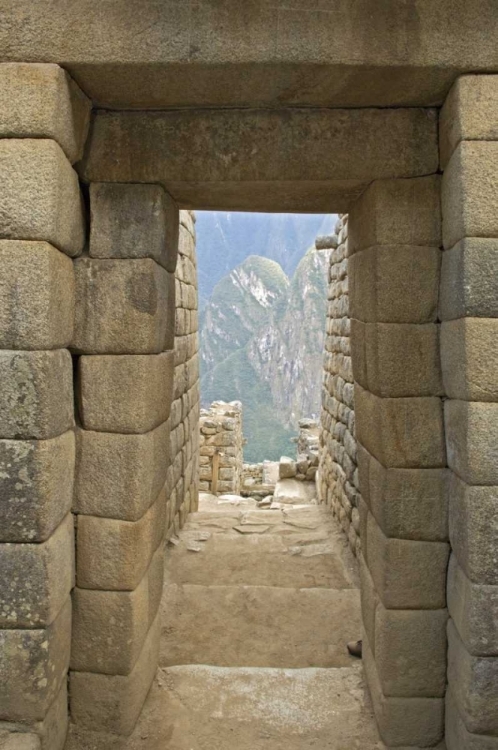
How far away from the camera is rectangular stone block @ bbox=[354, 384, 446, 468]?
2.72 m

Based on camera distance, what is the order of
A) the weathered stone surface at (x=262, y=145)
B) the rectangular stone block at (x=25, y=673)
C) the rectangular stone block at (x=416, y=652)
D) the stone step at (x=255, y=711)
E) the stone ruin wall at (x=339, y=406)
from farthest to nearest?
the stone ruin wall at (x=339, y=406), the stone step at (x=255, y=711), the rectangular stone block at (x=416, y=652), the weathered stone surface at (x=262, y=145), the rectangular stone block at (x=25, y=673)

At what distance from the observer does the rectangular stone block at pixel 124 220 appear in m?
2.69

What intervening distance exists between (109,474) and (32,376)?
668 millimetres

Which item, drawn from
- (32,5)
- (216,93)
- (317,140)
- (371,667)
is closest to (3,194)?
(32,5)

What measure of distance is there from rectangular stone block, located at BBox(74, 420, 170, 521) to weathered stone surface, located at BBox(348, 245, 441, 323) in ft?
4.51

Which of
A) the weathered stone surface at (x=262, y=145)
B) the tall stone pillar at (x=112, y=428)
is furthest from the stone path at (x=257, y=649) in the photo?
the weathered stone surface at (x=262, y=145)

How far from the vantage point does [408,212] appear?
269 cm

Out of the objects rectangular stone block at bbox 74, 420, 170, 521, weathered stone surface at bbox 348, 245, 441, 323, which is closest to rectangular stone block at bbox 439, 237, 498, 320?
weathered stone surface at bbox 348, 245, 441, 323

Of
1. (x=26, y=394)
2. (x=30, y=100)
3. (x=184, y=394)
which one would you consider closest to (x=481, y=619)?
(x=26, y=394)

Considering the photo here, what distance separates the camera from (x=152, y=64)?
→ 2311mm

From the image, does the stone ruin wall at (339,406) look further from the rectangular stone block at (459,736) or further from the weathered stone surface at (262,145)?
the weathered stone surface at (262,145)

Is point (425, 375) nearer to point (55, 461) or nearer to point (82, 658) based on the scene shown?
point (55, 461)

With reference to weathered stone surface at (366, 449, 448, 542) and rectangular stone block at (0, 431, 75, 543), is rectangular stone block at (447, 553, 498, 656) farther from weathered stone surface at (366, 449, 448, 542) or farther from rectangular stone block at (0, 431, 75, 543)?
rectangular stone block at (0, 431, 75, 543)

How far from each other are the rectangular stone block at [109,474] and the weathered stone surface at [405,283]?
4.51ft
